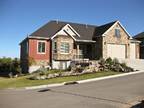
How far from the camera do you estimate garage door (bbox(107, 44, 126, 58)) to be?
4241cm

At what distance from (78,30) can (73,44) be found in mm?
4614

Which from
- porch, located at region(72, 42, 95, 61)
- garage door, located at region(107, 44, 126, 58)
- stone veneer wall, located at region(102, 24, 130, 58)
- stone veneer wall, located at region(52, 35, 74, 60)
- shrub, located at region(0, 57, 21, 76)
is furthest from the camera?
garage door, located at region(107, 44, 126, 58)

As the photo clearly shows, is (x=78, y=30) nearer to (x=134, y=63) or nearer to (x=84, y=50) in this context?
(x=84, y=50)

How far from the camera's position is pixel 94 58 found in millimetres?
43188

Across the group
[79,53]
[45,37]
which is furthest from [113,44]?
[45,37]

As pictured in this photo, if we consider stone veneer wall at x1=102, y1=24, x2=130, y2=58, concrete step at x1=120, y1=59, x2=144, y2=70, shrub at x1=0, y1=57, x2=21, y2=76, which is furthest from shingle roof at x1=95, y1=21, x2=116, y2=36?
shrub at x1=0, y1=57, x2=21, y2=76

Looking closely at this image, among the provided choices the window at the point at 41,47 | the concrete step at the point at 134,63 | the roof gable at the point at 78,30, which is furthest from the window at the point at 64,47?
the concrete step at the point at 134,63

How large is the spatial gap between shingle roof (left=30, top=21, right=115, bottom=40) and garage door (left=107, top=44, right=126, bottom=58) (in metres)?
2.63

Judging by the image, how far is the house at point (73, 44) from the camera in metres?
38.2

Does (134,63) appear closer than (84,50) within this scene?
Yes

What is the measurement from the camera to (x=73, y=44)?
40688 millimetres

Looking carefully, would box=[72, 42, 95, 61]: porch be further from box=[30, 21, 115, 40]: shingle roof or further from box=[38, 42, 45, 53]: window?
box=[38, 42, 45, 53]: window

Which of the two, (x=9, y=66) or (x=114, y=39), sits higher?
(x=114, y=39)

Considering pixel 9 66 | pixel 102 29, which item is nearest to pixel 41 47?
pixel 9 66
